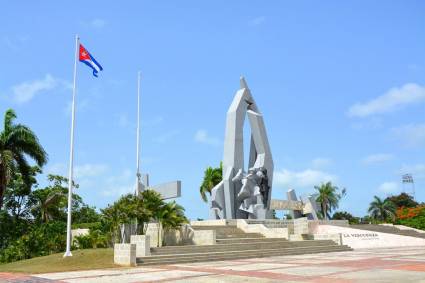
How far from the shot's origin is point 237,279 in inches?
466

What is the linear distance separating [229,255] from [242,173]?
13.5 metres

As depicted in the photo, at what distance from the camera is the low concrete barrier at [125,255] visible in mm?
16250

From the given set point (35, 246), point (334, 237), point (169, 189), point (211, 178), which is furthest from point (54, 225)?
point (211, 178)

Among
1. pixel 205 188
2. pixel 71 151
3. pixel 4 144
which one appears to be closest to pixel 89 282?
pixel 71 151

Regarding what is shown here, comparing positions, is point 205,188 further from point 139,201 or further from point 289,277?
point 289,277

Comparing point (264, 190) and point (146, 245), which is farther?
point (264, 190)

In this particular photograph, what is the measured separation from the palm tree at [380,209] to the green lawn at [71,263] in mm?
57350

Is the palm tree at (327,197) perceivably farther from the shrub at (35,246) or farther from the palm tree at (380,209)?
the shrub at (35,246)

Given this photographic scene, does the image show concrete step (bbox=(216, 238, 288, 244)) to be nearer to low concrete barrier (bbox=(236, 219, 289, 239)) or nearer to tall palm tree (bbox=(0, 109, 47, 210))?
low concrete barrier (bbox=(236, 219, 289, 239))

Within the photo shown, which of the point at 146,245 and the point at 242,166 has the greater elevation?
the point at 242,166

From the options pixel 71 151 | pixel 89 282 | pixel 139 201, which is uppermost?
pixel 71 151

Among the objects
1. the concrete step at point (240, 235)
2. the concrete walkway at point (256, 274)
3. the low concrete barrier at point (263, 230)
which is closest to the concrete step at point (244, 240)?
the low concrete barrier at point (263, 230)

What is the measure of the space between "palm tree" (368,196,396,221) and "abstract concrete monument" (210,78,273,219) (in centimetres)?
3938

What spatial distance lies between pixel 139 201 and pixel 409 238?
19.1 metres
